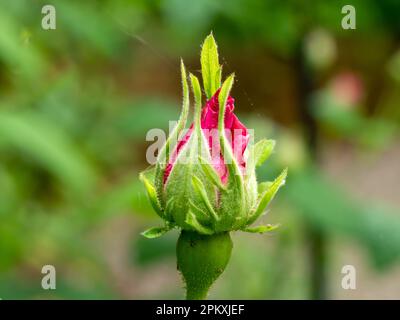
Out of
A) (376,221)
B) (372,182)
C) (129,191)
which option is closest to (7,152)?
(129,191)

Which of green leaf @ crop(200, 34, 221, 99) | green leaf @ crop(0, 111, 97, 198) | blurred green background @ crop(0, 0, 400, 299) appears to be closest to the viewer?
green leaf @ crop(200, 34, 221, 99)

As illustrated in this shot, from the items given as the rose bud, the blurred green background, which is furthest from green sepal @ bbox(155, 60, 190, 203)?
the blurred green background

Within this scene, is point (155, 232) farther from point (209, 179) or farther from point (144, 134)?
point (144, 134)

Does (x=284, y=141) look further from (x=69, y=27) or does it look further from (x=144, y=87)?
(x=144, y=87)

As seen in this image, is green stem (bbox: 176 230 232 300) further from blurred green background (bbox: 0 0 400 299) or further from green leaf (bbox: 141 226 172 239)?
blurred green background (bbox: 0 0 400 299)

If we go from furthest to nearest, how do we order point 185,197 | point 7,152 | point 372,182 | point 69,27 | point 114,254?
point 372,182
point 114,254
point 7,152
point 69,27
point 185,197

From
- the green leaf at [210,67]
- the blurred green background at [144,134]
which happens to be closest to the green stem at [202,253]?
the green leaf at [210,67]
